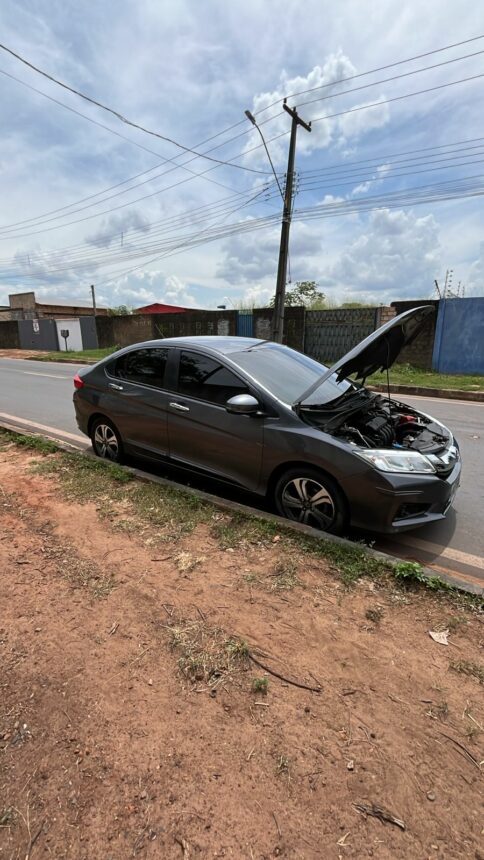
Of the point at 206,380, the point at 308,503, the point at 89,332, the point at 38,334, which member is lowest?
the point at 308,503

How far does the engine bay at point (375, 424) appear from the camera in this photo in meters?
3.30

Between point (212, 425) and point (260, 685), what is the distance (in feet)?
7.29

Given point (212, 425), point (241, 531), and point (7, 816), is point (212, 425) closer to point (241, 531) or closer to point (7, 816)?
point (241, 531)

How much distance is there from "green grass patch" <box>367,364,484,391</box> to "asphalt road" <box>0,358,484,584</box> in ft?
3.89

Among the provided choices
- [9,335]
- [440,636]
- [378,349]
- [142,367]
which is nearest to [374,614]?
[440,636]

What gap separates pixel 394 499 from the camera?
2.95 metres

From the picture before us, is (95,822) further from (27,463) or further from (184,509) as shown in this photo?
(27,463)

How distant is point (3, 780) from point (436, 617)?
208cm

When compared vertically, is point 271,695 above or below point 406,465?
below

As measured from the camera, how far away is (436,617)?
7.75 ft

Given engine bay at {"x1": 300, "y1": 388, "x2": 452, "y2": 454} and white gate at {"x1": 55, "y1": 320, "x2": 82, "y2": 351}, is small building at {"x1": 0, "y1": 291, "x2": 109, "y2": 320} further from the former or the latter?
engine bay at {"x1": 300, "y1": 388, "x2": 452, "y2": 454}

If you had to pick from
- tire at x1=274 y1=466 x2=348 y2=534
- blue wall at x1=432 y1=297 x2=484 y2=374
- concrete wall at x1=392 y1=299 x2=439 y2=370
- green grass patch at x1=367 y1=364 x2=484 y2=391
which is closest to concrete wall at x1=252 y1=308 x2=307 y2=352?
concrete wall at x1=392 y1=299 x2=439 y2=370

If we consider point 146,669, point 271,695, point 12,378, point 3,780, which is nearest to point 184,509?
point 146,669

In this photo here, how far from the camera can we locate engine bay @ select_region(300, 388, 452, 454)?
3.30 m
